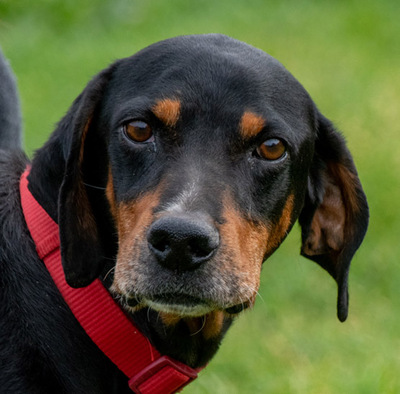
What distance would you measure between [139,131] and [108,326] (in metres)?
0.88

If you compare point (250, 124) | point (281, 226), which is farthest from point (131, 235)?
point (281, 226)

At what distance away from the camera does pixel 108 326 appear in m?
3.83

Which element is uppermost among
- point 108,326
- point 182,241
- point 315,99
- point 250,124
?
point 250,124

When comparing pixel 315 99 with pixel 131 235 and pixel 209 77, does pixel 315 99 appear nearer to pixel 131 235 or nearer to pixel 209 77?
pixel 209 77

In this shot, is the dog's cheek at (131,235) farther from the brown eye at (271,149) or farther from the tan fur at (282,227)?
the tan fur at (282,227)

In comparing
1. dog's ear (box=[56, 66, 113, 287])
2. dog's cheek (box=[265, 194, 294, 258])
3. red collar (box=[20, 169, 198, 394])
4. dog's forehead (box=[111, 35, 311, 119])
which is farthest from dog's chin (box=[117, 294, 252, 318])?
dog's forehead (box=[111, 35, 311, 119])

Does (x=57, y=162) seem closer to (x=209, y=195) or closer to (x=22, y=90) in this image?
(x=209, y=195)

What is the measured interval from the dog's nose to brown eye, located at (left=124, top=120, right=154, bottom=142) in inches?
22.8

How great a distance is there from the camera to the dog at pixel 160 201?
367 cm

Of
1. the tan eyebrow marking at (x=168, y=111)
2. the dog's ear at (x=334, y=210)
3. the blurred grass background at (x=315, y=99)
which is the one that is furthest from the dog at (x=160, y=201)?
the blurred grass background at (x=315, y=99)

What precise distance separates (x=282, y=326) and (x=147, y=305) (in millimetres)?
3245

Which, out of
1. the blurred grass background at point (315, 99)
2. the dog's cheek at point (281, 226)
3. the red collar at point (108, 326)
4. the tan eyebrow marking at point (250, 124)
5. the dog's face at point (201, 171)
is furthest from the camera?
the blurred grass background at point (315, 99)

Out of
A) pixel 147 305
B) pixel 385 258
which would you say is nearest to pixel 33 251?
pixel 147 305

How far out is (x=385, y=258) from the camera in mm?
7961
